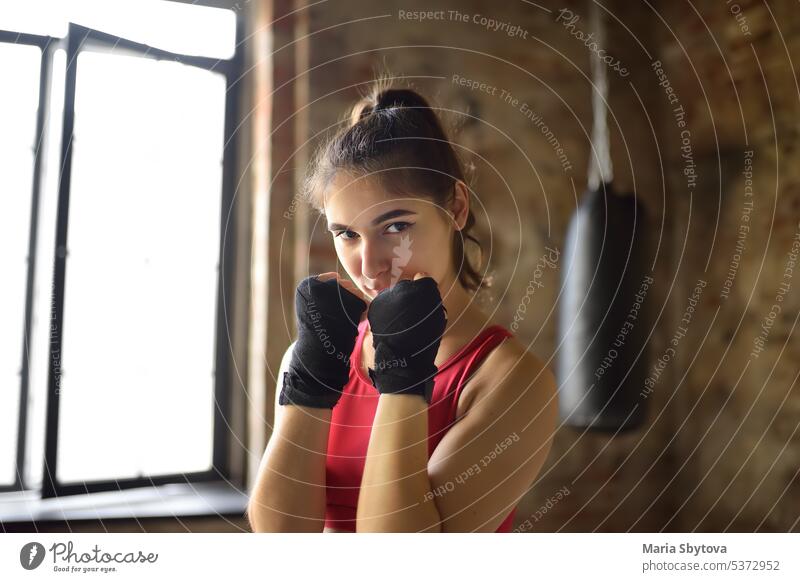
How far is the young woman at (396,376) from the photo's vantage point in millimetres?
436

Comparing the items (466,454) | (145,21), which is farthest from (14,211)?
(466,454)

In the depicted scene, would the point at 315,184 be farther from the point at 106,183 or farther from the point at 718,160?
the point at 718,160

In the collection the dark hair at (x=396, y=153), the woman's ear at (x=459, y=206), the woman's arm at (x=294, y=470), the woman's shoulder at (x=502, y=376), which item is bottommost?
the woman's arm at (x=294, y=470)

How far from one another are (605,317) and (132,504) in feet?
1.73

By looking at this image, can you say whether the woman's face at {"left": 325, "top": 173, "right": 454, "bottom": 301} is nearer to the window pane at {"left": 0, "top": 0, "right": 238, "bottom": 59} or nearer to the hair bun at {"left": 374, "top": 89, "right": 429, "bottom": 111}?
the hair bun at {"left": 374, "top": 89, "right": 429, "bottom": 111}

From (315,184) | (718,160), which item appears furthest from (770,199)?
(315,184)

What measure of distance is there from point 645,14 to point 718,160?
0.64 feet

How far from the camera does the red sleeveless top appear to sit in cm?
46

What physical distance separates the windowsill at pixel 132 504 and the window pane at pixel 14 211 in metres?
0.08

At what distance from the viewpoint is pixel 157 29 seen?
57 centimetres

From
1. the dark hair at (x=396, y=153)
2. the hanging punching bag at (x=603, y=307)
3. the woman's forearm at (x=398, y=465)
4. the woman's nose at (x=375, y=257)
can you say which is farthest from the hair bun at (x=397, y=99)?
the hanging punching bag at (x=603, y=307)

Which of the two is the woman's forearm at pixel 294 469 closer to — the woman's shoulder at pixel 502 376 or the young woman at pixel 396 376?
the young woman at pixel 396 376

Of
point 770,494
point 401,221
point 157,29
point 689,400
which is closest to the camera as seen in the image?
point 401,221

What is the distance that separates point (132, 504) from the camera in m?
0.58
